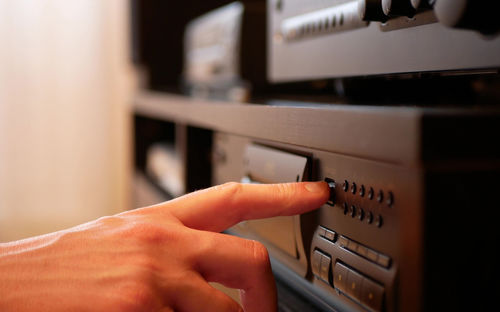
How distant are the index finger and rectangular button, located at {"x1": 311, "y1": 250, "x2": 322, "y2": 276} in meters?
0.04

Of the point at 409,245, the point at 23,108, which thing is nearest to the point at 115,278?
the point at 409,245

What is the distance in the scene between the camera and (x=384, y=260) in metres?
0.36

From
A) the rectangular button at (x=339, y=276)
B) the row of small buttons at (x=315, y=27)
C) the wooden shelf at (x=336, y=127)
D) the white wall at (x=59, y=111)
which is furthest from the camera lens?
the white wall at (x=59, y=111)

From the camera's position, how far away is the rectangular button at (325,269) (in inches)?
17.0

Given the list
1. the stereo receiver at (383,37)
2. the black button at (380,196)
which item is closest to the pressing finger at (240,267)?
the black button at (380,196)

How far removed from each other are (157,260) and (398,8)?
0.27 metres

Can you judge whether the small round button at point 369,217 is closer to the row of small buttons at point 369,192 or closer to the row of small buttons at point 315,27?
the row of small buttons at point 369,192

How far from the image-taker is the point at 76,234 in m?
0.41

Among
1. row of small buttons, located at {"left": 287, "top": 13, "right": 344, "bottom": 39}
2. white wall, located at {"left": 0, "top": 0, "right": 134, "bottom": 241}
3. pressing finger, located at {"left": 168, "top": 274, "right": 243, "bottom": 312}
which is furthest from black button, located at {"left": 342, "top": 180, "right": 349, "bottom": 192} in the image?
white wall, located at {"left": 0, "top": 0, "right": 134, "bottom": 241}

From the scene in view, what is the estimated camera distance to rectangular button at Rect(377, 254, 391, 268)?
0.36 meters

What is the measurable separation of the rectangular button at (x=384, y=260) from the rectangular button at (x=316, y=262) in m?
0.08

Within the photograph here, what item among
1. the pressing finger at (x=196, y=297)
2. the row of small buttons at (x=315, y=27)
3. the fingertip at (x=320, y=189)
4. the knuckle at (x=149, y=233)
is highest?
the row of small buttons at (x=315, y=27)

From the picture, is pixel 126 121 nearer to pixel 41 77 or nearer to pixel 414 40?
pixel 41 77

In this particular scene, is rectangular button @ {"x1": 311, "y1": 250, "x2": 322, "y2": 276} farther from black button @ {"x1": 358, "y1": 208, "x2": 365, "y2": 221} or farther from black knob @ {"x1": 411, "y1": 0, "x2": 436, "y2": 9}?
black knob @ {"x1": 411, "y1": 0, "x2": 436, "y2": 9}
